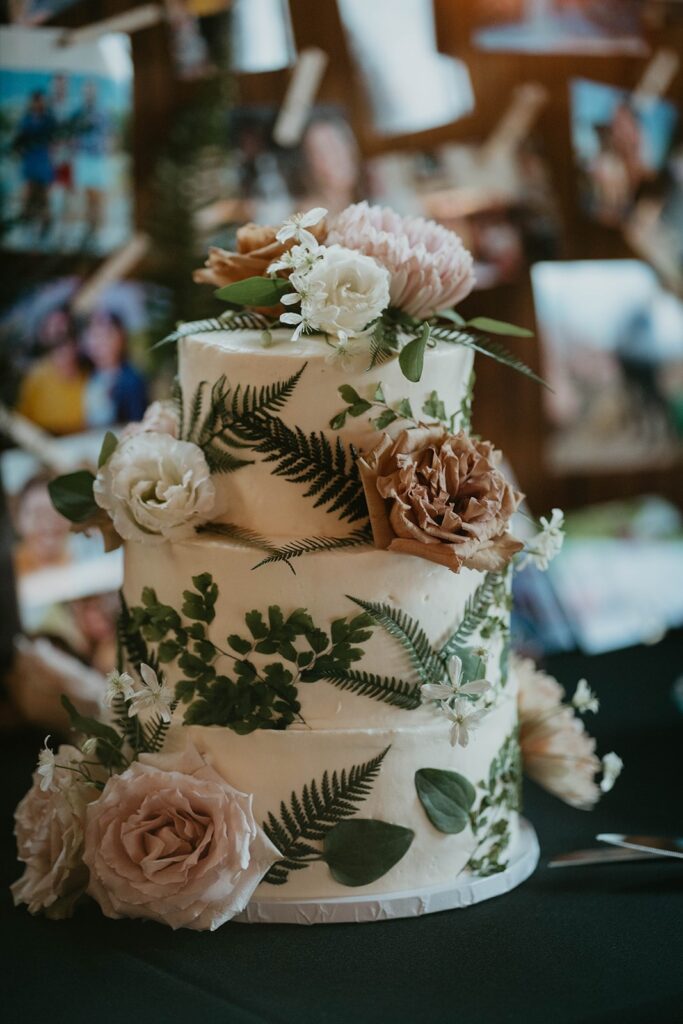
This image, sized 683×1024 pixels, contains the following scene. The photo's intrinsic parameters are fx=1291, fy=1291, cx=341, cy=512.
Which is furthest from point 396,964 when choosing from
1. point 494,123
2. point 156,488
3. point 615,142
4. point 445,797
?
point 615,142

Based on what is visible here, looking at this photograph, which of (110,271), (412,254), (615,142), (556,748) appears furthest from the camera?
(615,142)

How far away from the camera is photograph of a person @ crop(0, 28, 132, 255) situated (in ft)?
7.39

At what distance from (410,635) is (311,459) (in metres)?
0.23

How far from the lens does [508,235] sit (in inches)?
112

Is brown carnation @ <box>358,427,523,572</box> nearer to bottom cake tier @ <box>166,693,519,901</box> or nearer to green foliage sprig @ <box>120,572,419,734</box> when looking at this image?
A: green foliage sprig @ <box>120,572,419,734</box>

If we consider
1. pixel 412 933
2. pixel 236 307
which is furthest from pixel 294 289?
pixel 412 933

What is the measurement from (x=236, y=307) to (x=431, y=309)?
610 millimetres

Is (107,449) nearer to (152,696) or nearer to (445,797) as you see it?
(152,696)

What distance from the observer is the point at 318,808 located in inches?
58.3

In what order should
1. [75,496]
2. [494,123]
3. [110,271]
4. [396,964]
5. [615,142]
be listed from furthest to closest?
[615,142]
[494,123]
[110,271]
[75,496]
[396,964]

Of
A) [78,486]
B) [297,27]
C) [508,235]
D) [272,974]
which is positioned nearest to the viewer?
[272,974]

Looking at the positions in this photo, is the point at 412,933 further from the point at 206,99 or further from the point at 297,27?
the point at 297,27

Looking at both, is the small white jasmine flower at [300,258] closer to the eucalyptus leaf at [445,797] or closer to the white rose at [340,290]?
the white rose at [340,290]

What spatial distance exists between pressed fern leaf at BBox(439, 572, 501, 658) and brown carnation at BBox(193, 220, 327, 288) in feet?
1.53
